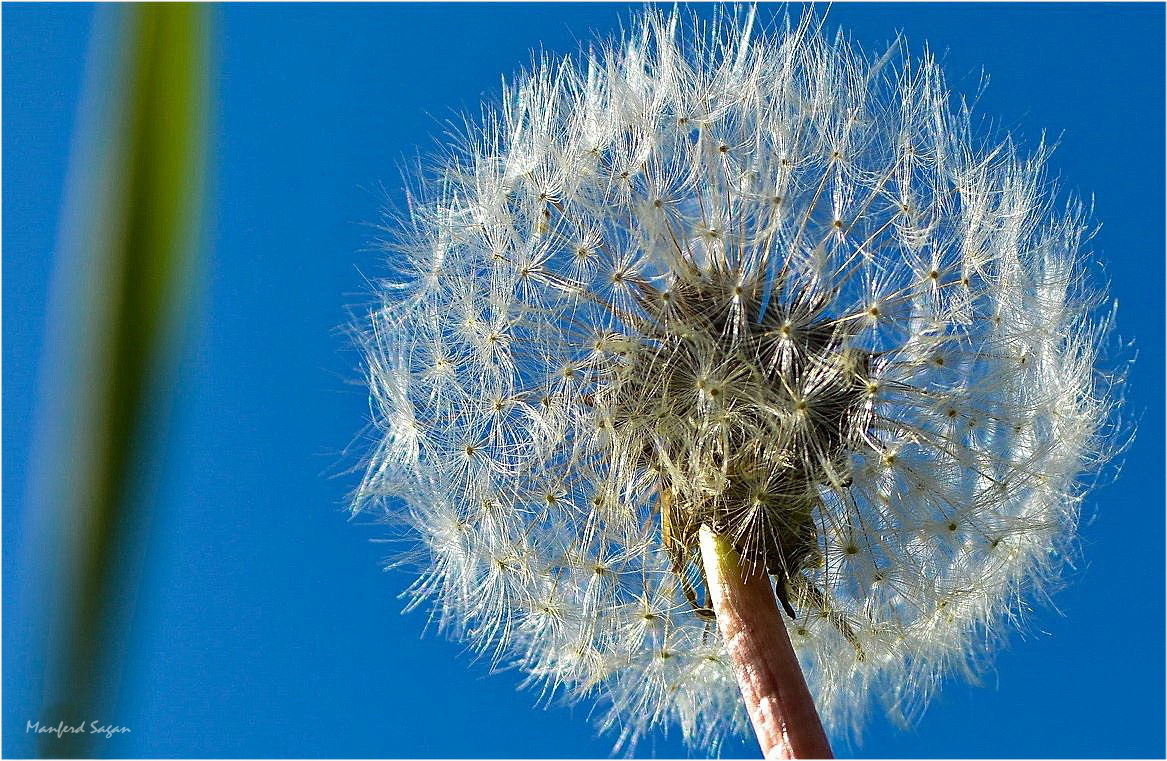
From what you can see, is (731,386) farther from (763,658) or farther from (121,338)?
(121,338)

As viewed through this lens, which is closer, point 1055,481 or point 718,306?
point 718,306

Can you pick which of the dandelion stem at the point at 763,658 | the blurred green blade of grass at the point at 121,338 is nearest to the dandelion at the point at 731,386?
the dandelion stem at the point at 763,658

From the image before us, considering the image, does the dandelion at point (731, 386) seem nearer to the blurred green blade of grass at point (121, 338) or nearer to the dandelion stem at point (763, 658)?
the dandelion stem at point (763, 658)

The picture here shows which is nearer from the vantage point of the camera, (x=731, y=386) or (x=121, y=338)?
(x=121, y=338)

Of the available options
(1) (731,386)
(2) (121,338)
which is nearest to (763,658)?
(1) (731,386)

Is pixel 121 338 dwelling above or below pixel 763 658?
below

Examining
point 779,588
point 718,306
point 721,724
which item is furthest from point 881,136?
point 721,724

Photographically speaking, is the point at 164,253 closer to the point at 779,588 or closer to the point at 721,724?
the point at 779,588
